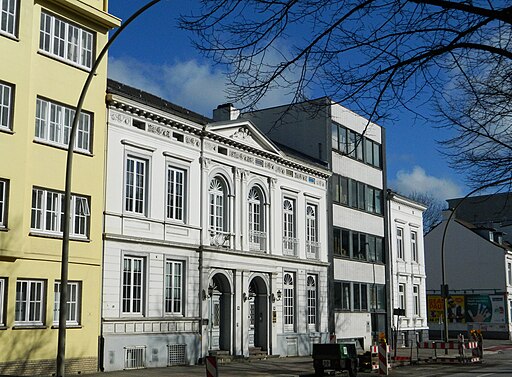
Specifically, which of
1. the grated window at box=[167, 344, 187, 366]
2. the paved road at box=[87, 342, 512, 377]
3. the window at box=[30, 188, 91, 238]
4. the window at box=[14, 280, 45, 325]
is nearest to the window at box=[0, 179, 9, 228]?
the window at box=[30, 188, 91, 238]

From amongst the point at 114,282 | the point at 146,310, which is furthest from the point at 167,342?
the point at 114,282

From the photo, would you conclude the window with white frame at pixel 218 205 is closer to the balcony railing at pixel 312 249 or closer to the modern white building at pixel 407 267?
the balcony railing at pixel 312 249

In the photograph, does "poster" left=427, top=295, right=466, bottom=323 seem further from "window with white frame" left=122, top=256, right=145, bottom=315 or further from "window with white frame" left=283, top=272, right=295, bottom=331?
"window with white frame" left=122, top=256, right=145, bottom=315

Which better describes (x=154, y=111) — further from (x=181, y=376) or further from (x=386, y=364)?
(x=386, y=364)

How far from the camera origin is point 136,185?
26.2 meters

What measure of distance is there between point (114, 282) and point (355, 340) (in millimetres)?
19634

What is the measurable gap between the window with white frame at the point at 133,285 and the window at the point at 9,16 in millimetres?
8542

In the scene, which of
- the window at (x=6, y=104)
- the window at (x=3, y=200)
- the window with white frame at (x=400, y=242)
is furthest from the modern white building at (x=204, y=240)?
the window with white frame at (x=400, y=242)

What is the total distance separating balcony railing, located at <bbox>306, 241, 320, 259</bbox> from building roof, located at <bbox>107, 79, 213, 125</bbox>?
28.0 ft

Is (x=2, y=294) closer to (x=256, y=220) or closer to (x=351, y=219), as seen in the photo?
(x=256, y=220)

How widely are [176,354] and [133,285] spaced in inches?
134

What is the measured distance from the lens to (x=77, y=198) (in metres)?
23.5

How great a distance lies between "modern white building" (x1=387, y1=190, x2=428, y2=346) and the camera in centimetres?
4619

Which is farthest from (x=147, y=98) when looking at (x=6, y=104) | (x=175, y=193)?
(x=6, y=104)
